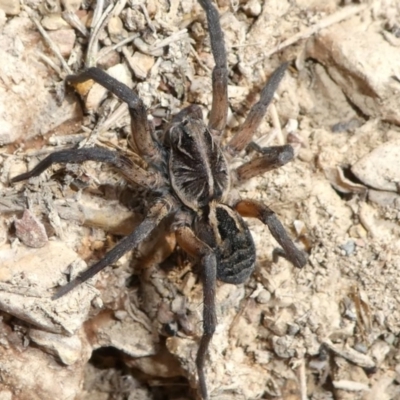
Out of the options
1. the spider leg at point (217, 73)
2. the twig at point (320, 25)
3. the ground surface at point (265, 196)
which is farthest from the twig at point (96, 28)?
the twig at point (320, 25)

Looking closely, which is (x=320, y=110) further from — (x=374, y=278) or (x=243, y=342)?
(x=243, y=342)

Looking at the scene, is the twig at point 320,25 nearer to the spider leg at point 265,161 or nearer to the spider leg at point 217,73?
the spider leg at point 217,73

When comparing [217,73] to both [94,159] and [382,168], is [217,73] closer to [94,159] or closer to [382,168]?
[94,159]

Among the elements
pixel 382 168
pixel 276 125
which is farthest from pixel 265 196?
pixel 382 168

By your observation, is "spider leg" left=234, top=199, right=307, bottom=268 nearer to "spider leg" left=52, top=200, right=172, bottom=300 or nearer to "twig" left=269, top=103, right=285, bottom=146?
"twig" left=269, top=103, right=285, bottom=146

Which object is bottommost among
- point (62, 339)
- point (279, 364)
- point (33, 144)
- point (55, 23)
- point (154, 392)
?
point (154, 392)

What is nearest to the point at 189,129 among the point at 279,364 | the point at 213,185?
the point at 213,185
